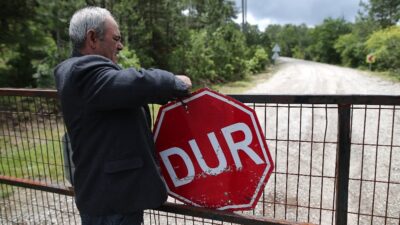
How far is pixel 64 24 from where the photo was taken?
34.7 feet

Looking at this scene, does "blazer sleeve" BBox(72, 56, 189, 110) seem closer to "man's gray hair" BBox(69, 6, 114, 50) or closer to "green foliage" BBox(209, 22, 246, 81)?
"man's gray hair" BBox(69, 6, 114, 50)

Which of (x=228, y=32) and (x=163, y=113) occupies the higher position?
(x=228, y=32)

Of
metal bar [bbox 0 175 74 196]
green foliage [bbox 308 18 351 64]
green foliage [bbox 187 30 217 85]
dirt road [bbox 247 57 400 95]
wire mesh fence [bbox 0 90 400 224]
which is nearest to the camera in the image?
wire mesh fence [bbox 0 90 400 224]

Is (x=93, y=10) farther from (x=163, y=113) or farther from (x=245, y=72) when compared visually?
(x=245, y=72)

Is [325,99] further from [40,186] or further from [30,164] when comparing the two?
[30,164]

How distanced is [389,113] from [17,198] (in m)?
9.54

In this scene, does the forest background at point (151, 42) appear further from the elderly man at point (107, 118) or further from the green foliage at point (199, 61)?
the elderly man at point (107, 118)

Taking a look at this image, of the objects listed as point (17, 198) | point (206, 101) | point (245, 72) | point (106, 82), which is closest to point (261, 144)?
point (206, 101)

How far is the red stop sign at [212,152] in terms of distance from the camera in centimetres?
242

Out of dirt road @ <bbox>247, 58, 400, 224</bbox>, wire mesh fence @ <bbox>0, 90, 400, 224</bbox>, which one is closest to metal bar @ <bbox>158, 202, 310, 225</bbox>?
wire mesh fence @ <bbox>0, 90, 400, 224</bbox>

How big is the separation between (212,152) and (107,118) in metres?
0.76

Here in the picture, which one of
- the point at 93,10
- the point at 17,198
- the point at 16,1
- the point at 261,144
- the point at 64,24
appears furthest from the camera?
the point at 64,24

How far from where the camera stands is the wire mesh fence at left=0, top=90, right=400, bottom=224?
241 centimetres

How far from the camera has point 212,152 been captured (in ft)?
8.20
